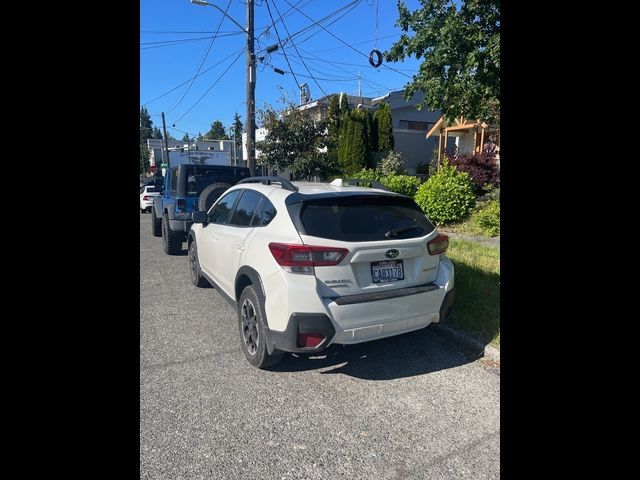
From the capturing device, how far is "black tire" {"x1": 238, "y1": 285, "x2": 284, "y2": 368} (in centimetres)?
323

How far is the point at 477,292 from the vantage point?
4883 mm

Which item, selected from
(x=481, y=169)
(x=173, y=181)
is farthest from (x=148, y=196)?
(x=481, y=169)

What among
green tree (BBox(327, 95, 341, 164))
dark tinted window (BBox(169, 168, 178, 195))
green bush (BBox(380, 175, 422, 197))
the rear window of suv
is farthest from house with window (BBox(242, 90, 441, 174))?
the rear window of suv

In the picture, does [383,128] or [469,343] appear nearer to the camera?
[469,343]

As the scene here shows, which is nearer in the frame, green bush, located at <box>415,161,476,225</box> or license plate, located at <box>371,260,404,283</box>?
license plate, located at <box>371,260,404,283</box>

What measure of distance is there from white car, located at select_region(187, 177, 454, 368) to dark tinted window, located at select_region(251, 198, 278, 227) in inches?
0.5

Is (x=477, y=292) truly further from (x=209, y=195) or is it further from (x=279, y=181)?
(x=209, y=195)

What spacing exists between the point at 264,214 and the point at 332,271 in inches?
40.1

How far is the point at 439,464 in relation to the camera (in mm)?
2299

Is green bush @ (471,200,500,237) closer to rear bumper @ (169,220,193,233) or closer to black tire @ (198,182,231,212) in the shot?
black tire @ (198,182,231,212)

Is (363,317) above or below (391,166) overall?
below

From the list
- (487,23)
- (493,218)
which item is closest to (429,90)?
(487,23)
